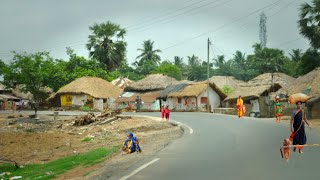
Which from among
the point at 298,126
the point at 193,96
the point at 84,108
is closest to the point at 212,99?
the point at 193,96

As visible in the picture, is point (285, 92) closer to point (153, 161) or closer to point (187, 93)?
point (187, 93)

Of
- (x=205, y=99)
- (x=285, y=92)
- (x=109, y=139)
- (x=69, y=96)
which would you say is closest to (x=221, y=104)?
(x=205, y=99)

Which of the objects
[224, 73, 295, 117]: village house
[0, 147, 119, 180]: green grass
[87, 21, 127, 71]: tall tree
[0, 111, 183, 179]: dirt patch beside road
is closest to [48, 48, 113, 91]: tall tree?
[87, 21, 127, 71]: tall tree

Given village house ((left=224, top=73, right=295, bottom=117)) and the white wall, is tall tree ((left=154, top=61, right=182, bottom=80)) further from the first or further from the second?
village house ((left=224, top=73, right=295, bottom=117))

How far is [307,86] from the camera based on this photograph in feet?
115

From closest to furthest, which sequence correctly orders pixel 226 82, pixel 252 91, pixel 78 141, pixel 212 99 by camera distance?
1. pixel 78 141
2. pixel 252 91
3. pixel 212 99
4. pixel 226 82

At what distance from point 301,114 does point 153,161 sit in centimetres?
441

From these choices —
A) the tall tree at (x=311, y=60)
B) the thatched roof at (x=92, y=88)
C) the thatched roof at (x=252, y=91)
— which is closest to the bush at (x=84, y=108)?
the thatched roof at (x=92, y=88)

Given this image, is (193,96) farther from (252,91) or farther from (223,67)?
(223,67)

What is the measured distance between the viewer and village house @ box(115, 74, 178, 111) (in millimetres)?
63406

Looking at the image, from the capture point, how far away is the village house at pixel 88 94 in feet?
224

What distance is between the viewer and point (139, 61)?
103000 mm

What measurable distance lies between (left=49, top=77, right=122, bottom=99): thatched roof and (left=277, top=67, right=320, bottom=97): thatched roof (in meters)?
37.0

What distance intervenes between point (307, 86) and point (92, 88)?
4218 centimetres
